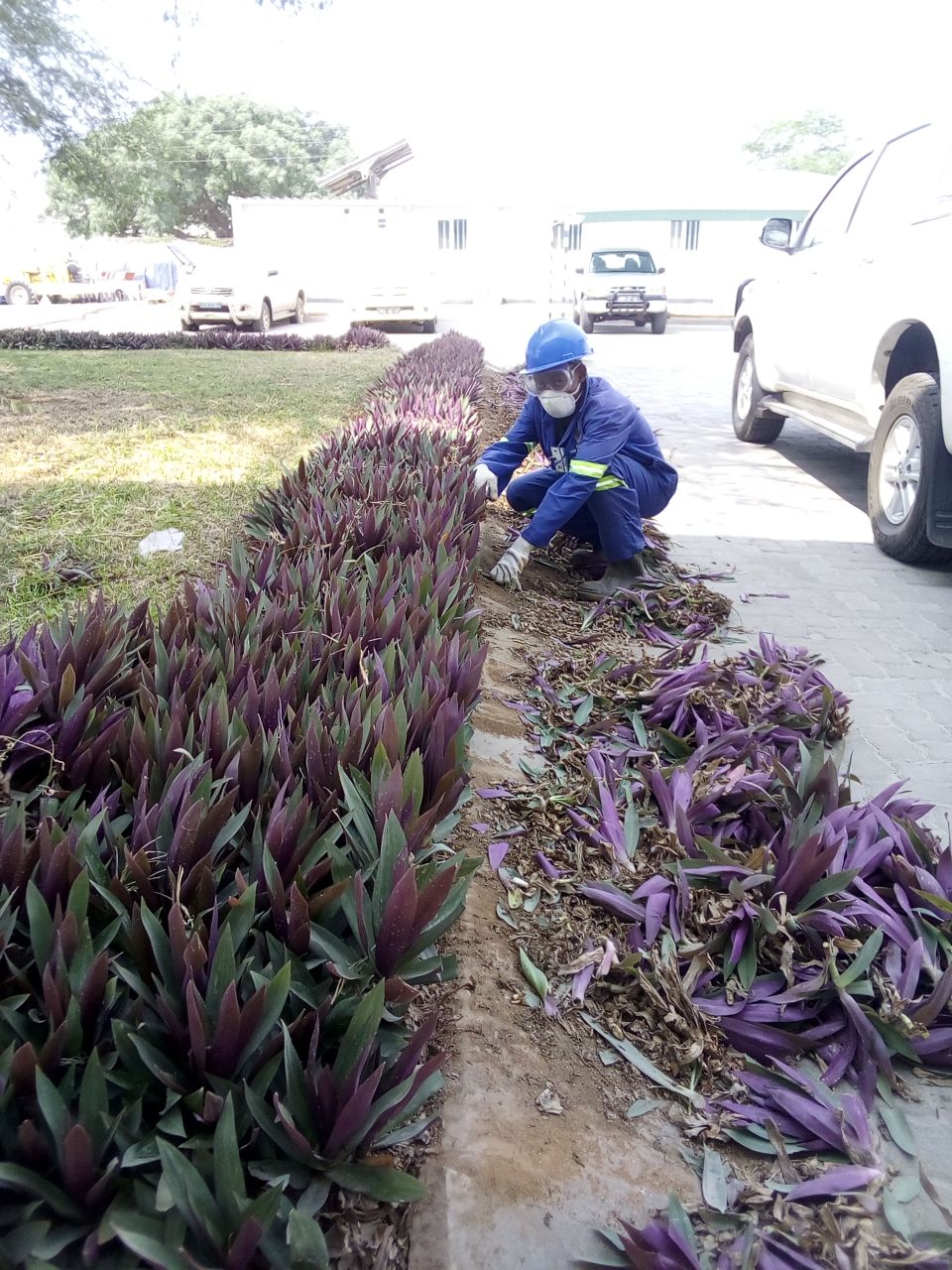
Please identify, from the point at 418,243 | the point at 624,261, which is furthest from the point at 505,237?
the point at 624,261

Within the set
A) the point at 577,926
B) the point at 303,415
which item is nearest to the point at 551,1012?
the point at 577,926

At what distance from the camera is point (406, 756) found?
6.70 ft

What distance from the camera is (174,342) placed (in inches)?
599

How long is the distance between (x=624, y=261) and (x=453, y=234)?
1251 cm

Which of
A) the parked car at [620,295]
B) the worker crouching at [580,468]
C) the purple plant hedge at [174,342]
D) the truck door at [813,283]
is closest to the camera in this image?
the worker crouching at [580,468]

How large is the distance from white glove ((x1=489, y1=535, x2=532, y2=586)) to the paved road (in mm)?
1142

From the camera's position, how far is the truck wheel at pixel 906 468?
15.6 feet

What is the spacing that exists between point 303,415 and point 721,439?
157 inches

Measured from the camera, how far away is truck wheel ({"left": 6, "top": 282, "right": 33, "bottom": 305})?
35.2 m

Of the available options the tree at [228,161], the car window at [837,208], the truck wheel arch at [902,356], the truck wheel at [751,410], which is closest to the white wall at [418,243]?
the tree at [228,161]

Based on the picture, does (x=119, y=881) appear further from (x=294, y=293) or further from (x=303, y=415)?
(x=294, y=293)

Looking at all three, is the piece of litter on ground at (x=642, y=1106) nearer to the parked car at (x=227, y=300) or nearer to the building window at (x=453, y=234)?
the parked car at (x=227, y=300)

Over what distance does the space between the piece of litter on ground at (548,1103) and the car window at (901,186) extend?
5044 millimetres

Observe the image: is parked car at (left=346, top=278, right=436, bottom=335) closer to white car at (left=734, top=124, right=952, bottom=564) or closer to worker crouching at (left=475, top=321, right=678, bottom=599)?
white car at (left=734, top=124, right=952, bottom=564)
